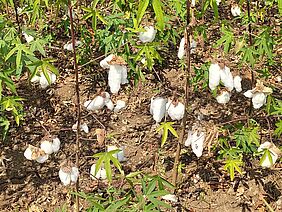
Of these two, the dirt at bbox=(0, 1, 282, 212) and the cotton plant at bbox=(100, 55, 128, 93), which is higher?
the cotton plant at bbox=(100, 55, 128, 93)

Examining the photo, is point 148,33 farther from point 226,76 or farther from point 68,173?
point 68,173

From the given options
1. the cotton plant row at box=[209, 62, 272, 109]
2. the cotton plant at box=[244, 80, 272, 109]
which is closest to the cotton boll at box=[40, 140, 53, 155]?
the cotton plant row at box=[209, 62, 272, 109]

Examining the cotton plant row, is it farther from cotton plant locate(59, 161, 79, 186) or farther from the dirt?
cotton plant locate(59, 161, 79, 186)

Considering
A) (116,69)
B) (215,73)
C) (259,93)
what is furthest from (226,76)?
(116,69)

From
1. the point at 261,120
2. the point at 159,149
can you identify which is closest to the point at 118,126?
the point at 159,149

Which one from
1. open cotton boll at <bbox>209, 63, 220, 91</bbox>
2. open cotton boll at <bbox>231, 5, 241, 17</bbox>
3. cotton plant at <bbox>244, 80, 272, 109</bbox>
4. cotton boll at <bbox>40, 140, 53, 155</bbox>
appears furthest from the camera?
open cotton boll at <bbox>231, 5, 241, 17</bbox>

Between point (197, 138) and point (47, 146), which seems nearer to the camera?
point (47, 146)

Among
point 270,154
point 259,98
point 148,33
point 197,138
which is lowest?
point 270,154

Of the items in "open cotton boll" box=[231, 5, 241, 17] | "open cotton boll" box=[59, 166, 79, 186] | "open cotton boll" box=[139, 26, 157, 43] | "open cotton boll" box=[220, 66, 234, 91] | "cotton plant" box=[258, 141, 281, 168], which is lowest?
"cotton plant" box=[258, 141, 281, 168]

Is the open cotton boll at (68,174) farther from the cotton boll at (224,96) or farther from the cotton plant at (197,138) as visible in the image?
the cotton boll at (224,96)

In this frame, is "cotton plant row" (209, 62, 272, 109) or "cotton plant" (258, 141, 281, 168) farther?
"cotton plant" (258, 141, 281, 168)

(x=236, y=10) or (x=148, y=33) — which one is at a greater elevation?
(x=148, y=33)

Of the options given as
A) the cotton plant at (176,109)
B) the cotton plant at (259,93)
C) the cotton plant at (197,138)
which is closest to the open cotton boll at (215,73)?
the cotton plant at (176,109)

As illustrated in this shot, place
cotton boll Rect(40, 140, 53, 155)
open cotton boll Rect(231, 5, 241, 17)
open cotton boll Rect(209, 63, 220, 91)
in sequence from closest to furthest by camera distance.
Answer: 1. open cotton boll Rect(209, 63, 220, 91)
2. cotton boll Rect(40, 140, 53, 155)
3. open cotton boll Rect(231, 5, 241, 17)
